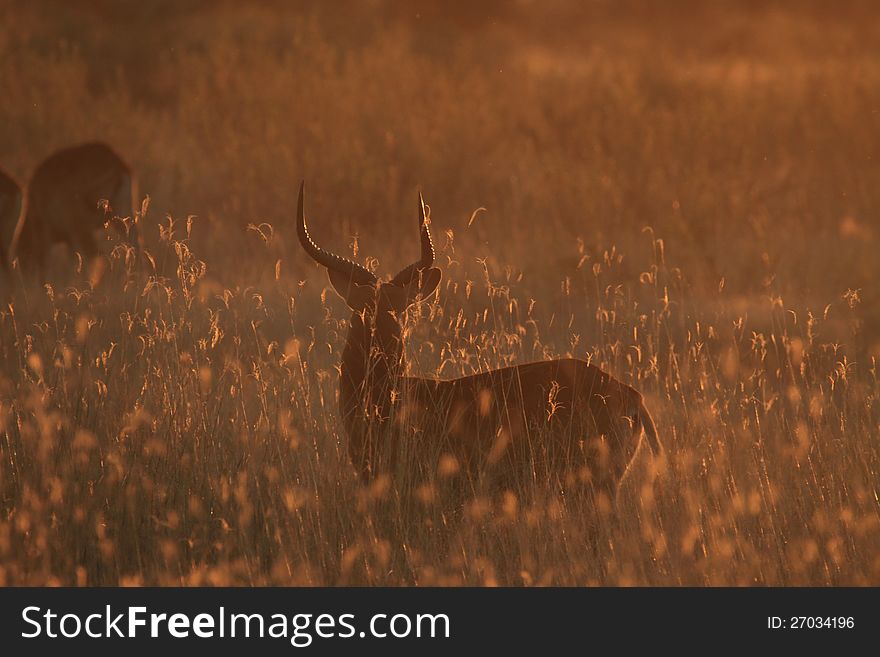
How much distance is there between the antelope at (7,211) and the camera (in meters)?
13.8

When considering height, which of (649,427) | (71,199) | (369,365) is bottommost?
(649,427)

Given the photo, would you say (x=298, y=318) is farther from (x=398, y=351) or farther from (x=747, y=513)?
(x=747, y=513)

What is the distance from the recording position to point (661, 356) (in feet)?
27.6

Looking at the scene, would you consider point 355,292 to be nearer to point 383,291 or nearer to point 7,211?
→ point 383,291

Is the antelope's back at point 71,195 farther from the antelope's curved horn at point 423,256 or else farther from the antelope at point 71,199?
the antelope's curved horn at point 423,256

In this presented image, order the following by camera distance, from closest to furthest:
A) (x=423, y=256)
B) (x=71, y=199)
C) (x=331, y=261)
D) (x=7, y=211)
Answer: (x=331, y=261), (x=423, y=256), (x=7, y=211), (x=71, y=199)

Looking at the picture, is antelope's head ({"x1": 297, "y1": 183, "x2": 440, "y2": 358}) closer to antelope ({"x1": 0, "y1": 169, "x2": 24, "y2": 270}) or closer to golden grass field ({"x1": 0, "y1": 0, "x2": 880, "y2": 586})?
golden grass field ({"x1": 0, "y1": 0, "x2": 880, "y2": 586})

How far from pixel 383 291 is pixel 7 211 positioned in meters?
8.73

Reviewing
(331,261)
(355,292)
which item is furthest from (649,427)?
(331,261)

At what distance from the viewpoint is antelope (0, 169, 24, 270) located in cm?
1377

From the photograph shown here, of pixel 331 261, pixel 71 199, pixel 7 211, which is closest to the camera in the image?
pixel 331 261

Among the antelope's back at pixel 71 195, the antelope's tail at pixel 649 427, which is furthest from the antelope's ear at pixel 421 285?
the antelope's back at pixel 71 195

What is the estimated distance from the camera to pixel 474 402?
603cm

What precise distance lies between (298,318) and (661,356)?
150 inches
